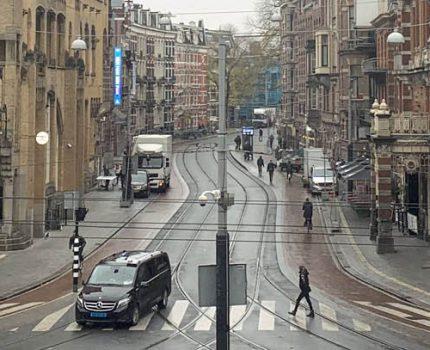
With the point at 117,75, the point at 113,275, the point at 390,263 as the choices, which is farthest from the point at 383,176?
the point at 117,75

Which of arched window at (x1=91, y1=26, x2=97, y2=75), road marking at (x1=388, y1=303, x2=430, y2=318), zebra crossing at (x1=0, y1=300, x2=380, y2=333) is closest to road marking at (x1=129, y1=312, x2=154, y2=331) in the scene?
zebra crossing at (x1=0, y1=300, x2=380, y2=333)

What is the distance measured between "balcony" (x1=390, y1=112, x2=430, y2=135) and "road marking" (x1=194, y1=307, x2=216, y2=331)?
598 inches

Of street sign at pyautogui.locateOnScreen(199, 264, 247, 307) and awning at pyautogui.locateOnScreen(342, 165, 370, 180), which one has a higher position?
awning at pyautogui.locateOnScreen(342, 165, 370, 180)

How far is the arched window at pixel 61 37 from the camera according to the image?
1918 inches

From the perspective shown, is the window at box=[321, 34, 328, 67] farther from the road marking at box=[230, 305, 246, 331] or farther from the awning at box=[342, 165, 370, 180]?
the road marking at box=[230, 305, 246, 331]

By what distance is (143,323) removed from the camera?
85.0ft

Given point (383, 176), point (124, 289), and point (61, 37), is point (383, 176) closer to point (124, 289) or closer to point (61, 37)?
point (124, 289)

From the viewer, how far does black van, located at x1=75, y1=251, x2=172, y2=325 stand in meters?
24.8

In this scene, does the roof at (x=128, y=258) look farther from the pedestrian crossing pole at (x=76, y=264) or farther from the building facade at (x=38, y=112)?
the building facade at (x=38, y=112)

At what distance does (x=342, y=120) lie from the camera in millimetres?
67875

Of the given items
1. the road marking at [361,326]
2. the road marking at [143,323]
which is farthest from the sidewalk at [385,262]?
the road marking at [143,323]

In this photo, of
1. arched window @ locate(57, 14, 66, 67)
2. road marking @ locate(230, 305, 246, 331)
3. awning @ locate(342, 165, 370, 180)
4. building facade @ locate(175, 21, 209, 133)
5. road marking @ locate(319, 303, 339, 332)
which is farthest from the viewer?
building facade @ locate(175, 21, 209, 133)

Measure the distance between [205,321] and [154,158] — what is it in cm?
3529

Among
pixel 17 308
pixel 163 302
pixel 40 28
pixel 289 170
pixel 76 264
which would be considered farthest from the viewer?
pixel 289 170
